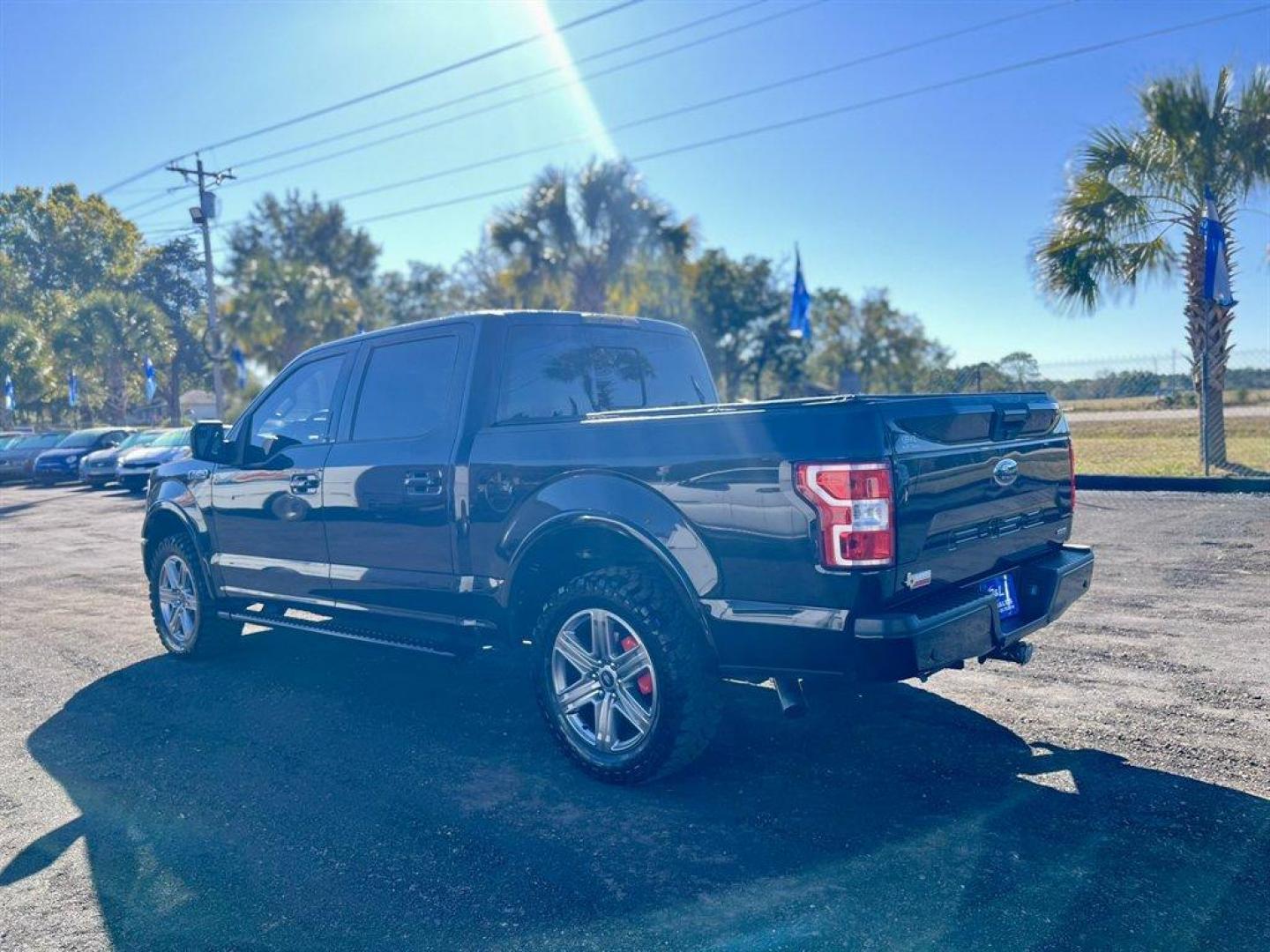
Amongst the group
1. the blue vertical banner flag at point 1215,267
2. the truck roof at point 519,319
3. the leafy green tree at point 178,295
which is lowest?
the truck roof at point 519,319

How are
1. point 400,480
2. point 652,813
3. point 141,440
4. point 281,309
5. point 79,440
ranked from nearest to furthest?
point 652,813
point 400,480
point 141,440
point 79,440
point 281,309

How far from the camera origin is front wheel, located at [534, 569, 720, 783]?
3826 millimetres

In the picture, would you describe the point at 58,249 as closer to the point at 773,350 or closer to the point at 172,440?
the point at 773,350

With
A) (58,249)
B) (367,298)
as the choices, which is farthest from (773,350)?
(58,249)

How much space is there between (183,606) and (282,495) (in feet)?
5.17

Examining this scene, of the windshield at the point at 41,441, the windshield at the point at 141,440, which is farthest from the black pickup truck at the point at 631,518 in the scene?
the windshield at the point at 41,441

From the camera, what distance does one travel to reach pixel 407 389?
16.6 ft

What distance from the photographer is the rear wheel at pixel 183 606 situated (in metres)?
6.40

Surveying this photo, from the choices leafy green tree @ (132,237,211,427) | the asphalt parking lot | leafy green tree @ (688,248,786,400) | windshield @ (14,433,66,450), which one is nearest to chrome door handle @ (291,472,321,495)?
the asphalt parking lot

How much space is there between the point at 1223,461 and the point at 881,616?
43.9 feet

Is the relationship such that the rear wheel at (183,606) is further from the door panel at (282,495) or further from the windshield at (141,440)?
the windshield at (141,440)

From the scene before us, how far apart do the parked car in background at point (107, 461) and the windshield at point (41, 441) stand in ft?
16.3

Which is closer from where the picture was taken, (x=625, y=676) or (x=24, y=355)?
(x=625, y=676)

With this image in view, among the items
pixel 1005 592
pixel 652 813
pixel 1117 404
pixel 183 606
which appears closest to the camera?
pixel 652 813
